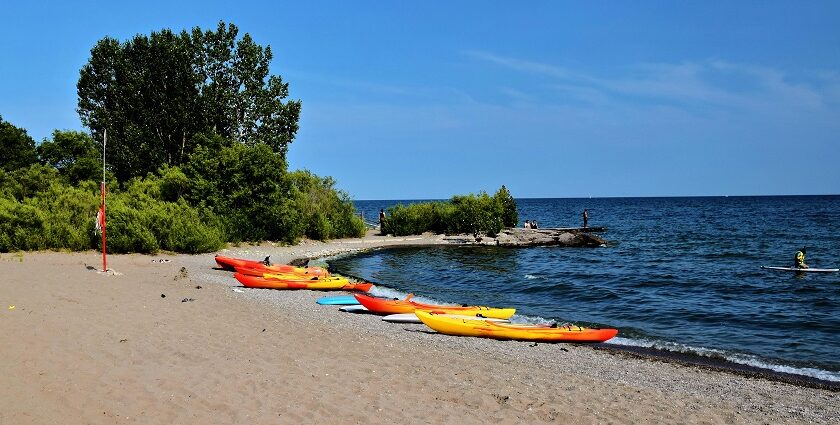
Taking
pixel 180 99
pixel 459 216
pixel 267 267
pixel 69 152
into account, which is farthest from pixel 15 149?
pixel 459 216

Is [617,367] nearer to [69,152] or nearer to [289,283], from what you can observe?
[289,283]

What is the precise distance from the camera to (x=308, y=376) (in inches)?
395

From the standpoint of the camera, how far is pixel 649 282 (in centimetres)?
2681

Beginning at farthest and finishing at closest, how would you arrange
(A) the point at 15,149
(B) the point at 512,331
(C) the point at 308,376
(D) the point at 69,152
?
(A) the point at 15,149 → (D) the point at 69,152 → (B) the point at 512,331 → (C) the point at 308,376

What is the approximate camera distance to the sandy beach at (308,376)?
822 centimetres

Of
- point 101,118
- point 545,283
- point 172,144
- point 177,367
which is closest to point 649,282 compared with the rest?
point 545,283

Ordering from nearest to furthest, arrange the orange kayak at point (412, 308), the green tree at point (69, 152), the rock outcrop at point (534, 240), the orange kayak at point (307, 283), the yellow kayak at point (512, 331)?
the yellow kayak at point (512, 331)
the orange kayak at point (412, 308)
the orange kayak at point (307, 283)
the green tree at point (69, 152)
the rock outcrop at point (534, 240)

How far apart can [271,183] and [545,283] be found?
1901 centimetres

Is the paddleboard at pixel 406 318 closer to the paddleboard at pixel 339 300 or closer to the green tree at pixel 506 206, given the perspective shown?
the paddleboard at pixel 339 300

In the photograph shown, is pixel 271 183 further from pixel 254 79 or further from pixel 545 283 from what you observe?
pixel 545 283

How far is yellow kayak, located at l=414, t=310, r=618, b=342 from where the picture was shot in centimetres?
1509

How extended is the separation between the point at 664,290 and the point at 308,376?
740 inches

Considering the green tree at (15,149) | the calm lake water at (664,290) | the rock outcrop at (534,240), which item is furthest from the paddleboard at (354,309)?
the green tree at (15,149)

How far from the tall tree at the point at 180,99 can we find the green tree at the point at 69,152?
74.8 inches
